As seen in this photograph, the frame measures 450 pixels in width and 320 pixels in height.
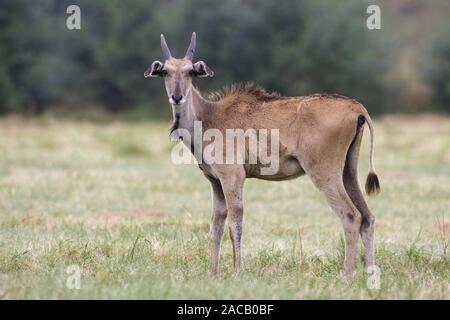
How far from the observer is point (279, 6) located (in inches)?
2044

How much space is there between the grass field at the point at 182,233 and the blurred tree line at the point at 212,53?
26.1m

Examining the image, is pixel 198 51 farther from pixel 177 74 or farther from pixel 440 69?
pixel 177 74

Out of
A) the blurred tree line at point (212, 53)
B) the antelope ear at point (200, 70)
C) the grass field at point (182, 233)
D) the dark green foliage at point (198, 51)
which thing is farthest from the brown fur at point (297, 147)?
the blurred tree line at point (212, 53)

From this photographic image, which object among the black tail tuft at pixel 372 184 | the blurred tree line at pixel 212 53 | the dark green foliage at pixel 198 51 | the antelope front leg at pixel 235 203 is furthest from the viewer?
the blurred tree line at pixel 212 53

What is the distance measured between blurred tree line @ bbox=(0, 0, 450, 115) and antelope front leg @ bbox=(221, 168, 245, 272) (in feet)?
128

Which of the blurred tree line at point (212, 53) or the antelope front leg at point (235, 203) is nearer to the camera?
the antelope front leg at point (235, 203)

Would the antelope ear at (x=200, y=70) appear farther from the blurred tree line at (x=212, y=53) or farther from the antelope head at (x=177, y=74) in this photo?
the blurred tree line at (x=212, y=53)

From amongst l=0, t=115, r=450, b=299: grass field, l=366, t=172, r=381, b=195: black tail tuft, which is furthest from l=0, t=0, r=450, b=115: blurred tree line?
l=366, t=172, r=381, b=195: black tail tuft

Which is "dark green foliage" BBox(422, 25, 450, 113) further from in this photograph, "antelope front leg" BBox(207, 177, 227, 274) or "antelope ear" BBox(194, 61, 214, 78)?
"antelope ear" BBox(194, 61, 214, 78)

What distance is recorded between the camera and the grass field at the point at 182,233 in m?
7.70

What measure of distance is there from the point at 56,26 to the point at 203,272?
4975 cm

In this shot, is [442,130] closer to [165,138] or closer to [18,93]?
[165,138]

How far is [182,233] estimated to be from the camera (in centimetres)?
1138

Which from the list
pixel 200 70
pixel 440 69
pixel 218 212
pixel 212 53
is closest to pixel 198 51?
pixel 212 53
